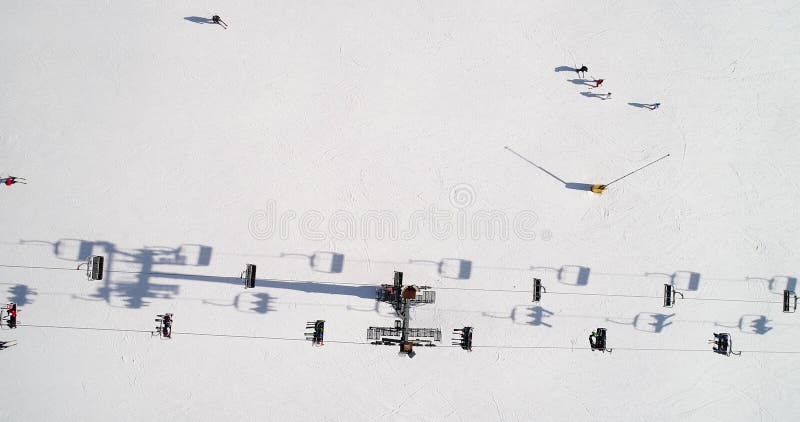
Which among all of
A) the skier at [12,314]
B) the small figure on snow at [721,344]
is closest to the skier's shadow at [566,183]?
the small figure on snow at [721,344]

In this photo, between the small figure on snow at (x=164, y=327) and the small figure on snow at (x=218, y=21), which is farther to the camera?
the small figure on snow at (x=218, y=21)

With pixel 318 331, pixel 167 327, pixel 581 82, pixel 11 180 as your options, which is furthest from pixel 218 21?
pixel 581 82

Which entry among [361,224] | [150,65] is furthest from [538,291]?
[150,65]

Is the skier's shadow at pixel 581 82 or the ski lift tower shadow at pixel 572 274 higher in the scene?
the skier's shadow at pixel 581 82

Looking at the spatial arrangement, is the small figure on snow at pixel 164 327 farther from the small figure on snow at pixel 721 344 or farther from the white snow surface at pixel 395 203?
the small figure on snow at pixel 721 344

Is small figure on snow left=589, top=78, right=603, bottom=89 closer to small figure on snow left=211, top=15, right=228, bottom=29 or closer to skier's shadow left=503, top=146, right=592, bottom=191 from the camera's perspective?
skier's shadow left=503, top=146, right=592, bottom=191

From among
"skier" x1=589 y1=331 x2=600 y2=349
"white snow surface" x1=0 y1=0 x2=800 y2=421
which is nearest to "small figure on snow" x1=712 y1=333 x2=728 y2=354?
"white snow surface" x1=0 y1=0 x2=800 y2=421

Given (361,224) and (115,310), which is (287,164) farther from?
(115,310)
